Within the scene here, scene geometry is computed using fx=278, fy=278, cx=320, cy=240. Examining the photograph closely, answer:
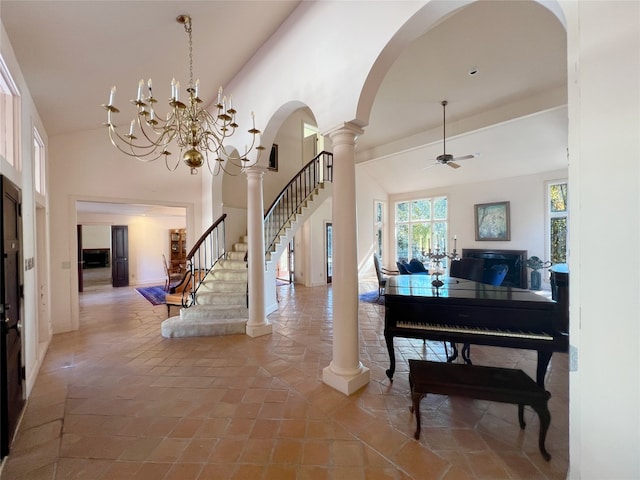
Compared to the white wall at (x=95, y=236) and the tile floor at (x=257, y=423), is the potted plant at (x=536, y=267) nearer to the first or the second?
the tile floor at (x=257, y=423)

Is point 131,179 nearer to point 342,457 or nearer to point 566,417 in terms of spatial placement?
point 342,457

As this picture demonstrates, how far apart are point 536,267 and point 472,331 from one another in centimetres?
642

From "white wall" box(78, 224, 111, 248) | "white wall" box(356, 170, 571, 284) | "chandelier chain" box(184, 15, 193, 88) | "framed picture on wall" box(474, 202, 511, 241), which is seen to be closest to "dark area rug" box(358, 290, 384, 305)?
"white wall" box(356, 170, 571, 284)

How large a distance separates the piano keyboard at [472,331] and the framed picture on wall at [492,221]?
22.3 feet

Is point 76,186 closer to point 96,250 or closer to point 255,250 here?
point 255,250

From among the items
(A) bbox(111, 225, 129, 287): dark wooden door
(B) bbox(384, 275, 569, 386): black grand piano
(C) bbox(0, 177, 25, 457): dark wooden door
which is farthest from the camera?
(A) bbox(111, 225, 129, 287): dark wooden door

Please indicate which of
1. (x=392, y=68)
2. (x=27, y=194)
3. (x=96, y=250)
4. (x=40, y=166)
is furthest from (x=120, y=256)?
(x=392, y=68)

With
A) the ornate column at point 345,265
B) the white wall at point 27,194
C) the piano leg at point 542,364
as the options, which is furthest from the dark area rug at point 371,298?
the white wall at point 27,194

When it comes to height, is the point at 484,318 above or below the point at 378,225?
below

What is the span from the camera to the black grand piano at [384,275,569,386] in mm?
2180

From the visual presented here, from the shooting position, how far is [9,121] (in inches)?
104

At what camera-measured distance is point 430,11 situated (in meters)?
1.92

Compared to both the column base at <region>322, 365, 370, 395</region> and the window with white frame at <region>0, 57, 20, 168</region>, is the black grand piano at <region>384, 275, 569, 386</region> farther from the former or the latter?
the window with white frame at <region>0, 57, 20, 168</region>

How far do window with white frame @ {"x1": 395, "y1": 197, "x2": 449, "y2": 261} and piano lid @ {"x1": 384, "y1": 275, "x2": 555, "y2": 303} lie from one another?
6.40 meters
